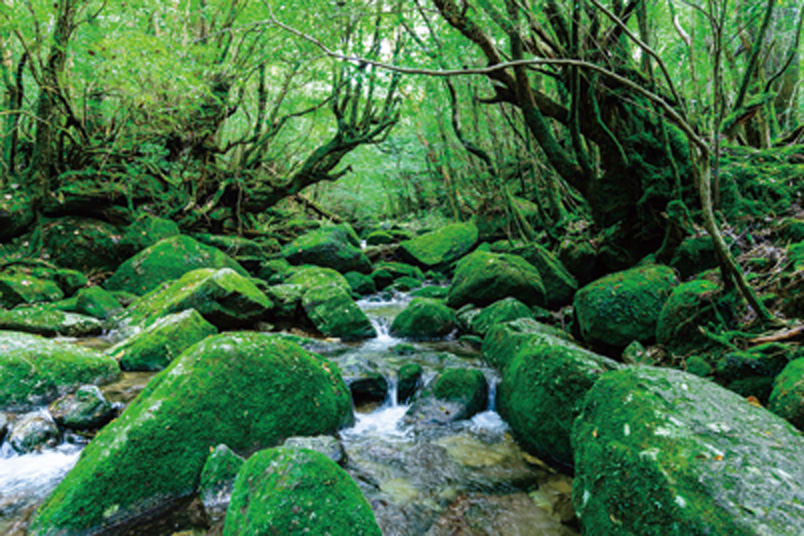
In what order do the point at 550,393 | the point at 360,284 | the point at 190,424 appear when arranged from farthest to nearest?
the point at 360,284, the point at 550,393, the point at 190,424

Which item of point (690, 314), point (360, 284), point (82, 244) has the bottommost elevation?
point (360, 284)

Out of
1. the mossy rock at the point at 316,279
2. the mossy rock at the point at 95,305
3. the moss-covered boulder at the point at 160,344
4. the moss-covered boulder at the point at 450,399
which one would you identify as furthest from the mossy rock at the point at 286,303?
the moss-covered boulder at the point at 450,399

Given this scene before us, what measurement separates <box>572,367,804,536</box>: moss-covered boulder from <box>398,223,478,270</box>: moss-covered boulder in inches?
435

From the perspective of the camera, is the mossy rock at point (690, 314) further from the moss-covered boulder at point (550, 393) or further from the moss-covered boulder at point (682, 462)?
the moss-covered boulder at point (682, 462)

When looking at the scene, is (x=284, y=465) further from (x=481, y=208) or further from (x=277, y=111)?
(x=481, y=208)

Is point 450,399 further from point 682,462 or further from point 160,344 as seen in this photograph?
A: point 160,344

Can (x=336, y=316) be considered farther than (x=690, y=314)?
Yes

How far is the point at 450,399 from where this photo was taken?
13.9ft

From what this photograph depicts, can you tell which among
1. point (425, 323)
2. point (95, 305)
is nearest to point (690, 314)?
point (425, 323)

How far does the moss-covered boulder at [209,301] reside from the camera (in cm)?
623

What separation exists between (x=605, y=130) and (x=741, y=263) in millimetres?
2547

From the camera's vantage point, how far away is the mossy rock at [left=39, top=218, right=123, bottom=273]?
8.76 metres

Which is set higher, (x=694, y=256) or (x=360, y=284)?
(x=694, y=256)

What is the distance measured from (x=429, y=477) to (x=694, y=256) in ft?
15.0
